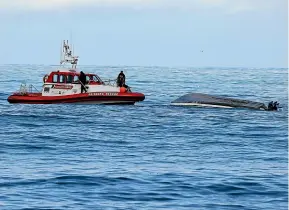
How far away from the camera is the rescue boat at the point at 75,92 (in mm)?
51062

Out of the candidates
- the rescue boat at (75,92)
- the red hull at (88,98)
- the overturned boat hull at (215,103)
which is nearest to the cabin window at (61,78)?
the rescue boat at (75,92)

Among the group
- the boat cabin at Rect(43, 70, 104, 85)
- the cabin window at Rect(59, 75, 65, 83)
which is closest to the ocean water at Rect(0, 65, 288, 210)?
the boat cabin at Rect(43, 70, 104, 85)

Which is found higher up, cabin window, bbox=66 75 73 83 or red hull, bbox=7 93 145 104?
cabin window, bbox=66 75 73 83

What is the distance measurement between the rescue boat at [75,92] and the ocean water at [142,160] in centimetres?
365

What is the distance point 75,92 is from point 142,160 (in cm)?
2392

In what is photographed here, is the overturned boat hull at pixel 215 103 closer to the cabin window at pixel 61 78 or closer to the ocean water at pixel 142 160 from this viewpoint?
the ocean water at pixel 142 160

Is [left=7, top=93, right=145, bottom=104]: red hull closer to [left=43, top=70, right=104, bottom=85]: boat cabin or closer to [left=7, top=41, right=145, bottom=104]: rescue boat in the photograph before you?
[left=7, top=41, right=145, bottom=104]: rescue boat

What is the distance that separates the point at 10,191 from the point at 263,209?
6461mm

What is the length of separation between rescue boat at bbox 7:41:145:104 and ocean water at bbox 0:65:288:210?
12.0 feet

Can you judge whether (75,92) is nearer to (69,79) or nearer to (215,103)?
(69,79)

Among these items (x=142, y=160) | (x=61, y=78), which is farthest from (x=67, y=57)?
(x=142, y=160)

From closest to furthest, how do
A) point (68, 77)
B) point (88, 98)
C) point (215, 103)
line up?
point (88, 98)
point (68, 77)
point (215, 103)

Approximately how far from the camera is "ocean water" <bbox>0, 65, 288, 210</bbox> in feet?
70.7

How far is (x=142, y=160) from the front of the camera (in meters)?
28.3
